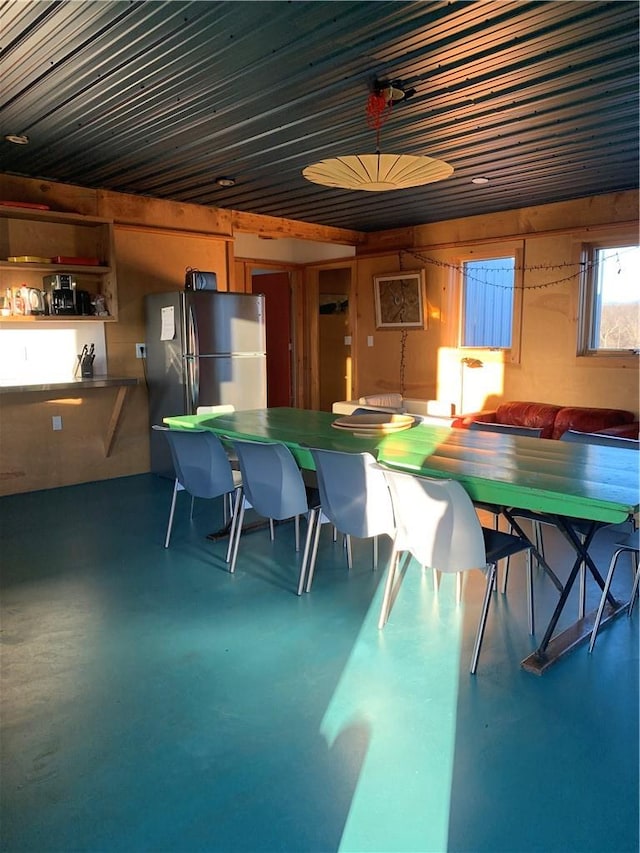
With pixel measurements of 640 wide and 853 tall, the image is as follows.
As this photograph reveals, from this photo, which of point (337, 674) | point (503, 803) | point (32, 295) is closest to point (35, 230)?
point (32, 295)

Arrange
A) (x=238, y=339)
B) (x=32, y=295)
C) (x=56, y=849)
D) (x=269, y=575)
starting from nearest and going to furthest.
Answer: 1. (x=56, y=849)
2. (x=269, y=575)
3. (x=32, y=295)
4. (x=238, y=339)

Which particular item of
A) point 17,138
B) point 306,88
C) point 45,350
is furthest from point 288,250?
point 306,88

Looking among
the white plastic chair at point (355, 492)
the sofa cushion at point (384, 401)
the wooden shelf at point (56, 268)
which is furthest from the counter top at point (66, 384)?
the white plastic chair at point (355, 492)

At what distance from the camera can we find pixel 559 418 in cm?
549

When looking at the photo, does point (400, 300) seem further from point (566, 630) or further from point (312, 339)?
point (566, 630)

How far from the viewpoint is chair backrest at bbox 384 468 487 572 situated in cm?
234

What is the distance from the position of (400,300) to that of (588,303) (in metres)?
2.15

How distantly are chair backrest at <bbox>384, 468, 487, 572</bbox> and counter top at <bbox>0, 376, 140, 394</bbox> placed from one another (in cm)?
318

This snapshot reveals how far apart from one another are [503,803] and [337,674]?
805 millimetres

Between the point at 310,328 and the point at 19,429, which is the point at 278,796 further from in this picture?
the point at 310,328

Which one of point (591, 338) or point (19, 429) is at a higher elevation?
point (591, 338)

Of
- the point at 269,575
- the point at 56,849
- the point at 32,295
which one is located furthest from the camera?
the point at 32,295

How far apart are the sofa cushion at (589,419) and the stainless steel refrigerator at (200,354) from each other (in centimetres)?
269

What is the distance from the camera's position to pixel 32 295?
16.0 ft
